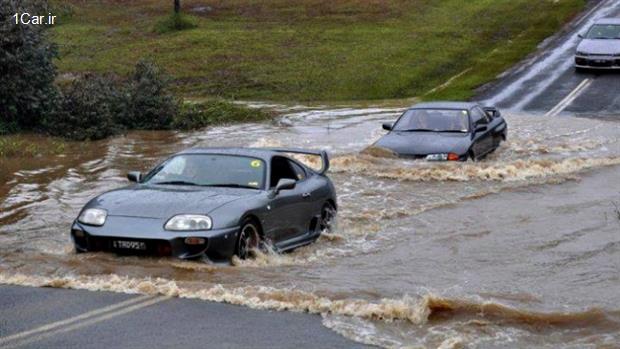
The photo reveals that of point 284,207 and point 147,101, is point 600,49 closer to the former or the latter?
point 147,101

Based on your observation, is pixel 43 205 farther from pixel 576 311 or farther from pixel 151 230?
pixel 576 311

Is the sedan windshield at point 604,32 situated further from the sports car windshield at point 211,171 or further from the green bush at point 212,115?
the sports car windshield at point 211,171

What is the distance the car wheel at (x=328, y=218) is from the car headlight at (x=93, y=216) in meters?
3.47

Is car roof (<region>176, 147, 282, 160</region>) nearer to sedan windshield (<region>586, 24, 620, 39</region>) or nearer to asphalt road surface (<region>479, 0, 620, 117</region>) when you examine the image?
asphalt road surface (<region>479, 0, 620, 117</region>)

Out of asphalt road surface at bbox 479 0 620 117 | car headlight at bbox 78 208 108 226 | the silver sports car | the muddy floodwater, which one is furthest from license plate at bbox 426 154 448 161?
the silver sports car

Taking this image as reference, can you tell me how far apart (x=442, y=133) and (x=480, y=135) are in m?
0.84

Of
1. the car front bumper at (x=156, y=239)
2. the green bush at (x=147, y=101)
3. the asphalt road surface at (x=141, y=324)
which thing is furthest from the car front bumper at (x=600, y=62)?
the asphalt road surface at (x=141, y=324)

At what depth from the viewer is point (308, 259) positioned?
43.7 feet

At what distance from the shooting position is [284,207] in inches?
536

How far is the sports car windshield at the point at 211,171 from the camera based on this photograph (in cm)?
1345

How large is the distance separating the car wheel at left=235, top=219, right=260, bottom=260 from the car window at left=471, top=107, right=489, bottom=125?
11437 millimetres

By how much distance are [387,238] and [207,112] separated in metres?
16.4

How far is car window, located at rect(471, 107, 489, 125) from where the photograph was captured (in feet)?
77.2

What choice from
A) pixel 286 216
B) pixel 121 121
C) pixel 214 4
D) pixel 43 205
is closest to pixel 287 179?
pixel 286 216
